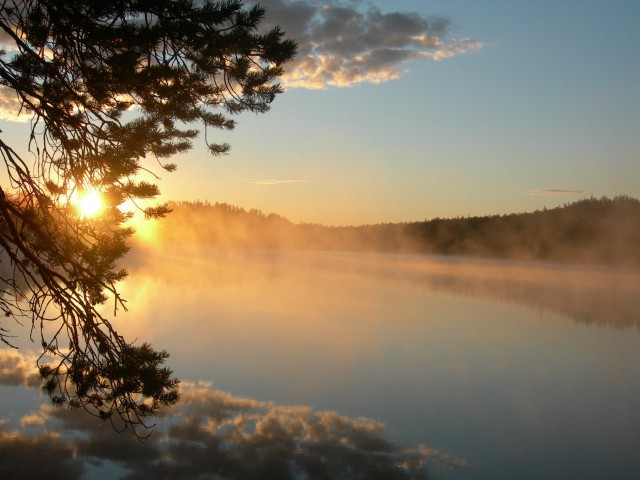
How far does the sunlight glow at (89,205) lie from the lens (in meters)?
3.66

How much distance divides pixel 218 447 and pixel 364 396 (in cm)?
184

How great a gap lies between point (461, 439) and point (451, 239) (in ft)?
121

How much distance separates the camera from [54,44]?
3812 millimetres

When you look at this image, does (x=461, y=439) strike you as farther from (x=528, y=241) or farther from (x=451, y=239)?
(x=451, y=239)

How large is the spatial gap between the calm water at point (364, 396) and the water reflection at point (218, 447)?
0.01 meters

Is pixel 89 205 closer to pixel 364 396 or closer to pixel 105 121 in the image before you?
pixel 105 121

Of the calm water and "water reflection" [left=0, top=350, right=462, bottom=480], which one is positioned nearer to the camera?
"water reflection" [left=0, top=350, right=462, bottom=480]

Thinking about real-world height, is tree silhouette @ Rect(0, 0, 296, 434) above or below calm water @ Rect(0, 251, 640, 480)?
above

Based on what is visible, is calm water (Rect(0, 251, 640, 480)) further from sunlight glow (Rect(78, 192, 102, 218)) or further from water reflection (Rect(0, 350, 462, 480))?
sunlight glow (Rect(78, 192, 102, 218))

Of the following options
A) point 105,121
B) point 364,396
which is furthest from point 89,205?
point 364,396

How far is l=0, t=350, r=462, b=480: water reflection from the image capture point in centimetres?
382

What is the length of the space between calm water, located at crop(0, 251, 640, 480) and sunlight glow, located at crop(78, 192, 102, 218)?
5.20 feet

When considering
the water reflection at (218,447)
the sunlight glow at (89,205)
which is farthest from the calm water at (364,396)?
the sunlight glow at (89,205)

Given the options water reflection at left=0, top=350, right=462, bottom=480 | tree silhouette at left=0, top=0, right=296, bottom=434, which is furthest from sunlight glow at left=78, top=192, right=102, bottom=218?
water reflection at left=0, top=350, right=462, bottom=480
